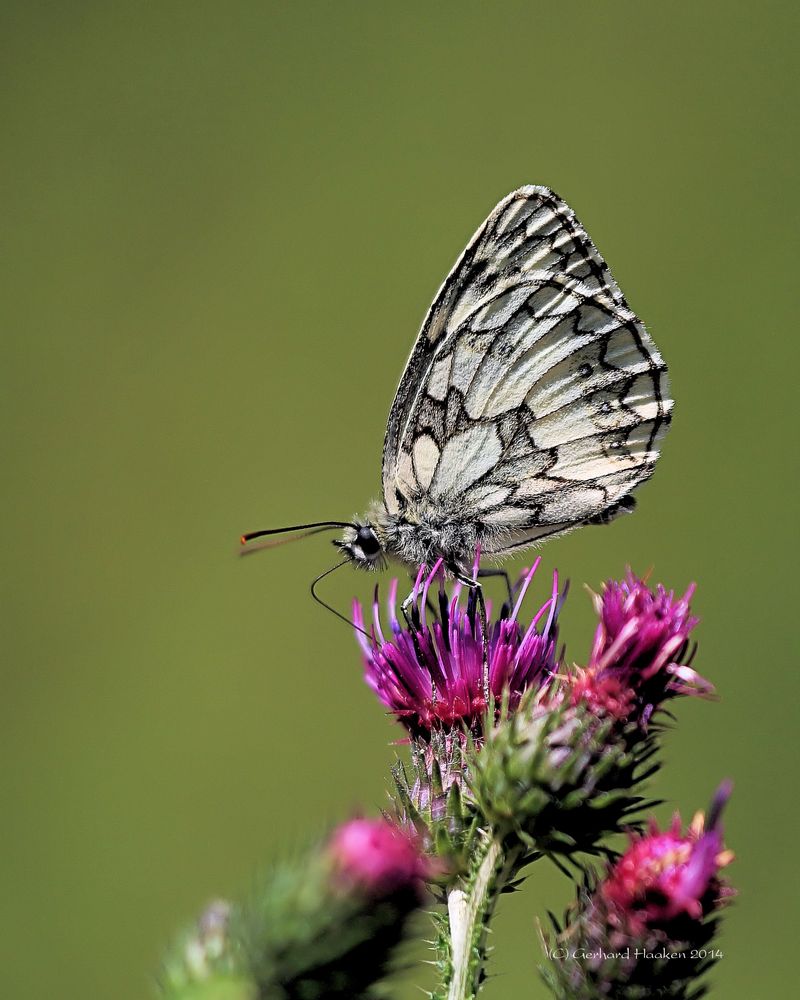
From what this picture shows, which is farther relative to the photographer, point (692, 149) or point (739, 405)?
point (692, 149)

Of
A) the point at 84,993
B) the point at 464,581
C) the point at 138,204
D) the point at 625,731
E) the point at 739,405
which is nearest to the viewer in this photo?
the point at 625,731

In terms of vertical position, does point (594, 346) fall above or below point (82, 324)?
below

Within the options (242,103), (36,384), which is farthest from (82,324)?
(242,103)

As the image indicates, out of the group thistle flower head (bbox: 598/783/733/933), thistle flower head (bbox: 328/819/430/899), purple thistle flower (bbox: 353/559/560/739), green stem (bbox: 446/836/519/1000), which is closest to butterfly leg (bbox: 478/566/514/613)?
purple thistle flower (bbox: 353/559/560/739)

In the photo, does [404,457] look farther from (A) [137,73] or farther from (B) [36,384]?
(A) [137,73]

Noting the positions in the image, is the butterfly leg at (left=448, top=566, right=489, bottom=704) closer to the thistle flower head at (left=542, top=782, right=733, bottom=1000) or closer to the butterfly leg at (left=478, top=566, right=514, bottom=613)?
the butterfly leg at (left=478, top=566, right=514, bottom=613)

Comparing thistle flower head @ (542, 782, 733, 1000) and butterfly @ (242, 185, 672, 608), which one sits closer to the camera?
thistle flower head @ (542, 782, 733, 1000)
